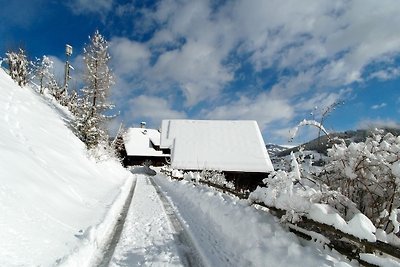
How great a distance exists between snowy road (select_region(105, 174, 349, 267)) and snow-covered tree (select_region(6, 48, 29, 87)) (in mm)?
20521

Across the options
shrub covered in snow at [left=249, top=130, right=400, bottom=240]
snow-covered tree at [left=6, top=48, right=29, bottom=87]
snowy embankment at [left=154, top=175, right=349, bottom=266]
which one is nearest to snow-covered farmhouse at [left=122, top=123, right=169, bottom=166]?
snow-covered tree at [left=6, top=48, right=29, bottom=87]

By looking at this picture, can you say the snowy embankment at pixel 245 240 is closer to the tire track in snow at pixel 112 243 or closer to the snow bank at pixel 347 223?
the snow bank at pixel 347 223

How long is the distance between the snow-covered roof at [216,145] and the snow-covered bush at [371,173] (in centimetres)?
3110

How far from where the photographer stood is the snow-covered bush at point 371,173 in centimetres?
507

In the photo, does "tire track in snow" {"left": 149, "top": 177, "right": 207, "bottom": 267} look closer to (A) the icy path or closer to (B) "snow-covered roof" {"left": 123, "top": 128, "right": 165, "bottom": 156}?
(A) the icy path

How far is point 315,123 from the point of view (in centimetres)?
541

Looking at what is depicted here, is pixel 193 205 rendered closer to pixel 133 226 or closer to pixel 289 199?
pixel 133 226

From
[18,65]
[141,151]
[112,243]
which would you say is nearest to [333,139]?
[112,243]

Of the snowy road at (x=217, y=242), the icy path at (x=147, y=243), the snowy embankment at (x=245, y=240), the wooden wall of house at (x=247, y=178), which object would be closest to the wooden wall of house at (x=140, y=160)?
the wooden wall of house at (x=247, y=178)

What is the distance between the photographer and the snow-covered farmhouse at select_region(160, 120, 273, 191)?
1571 inches

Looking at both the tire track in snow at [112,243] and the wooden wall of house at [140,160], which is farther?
the wooden wall of house at [140,160]

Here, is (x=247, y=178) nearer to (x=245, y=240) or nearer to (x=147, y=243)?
(x=147, y=243)

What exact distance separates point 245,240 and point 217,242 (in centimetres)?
102

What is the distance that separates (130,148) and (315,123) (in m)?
66.1
